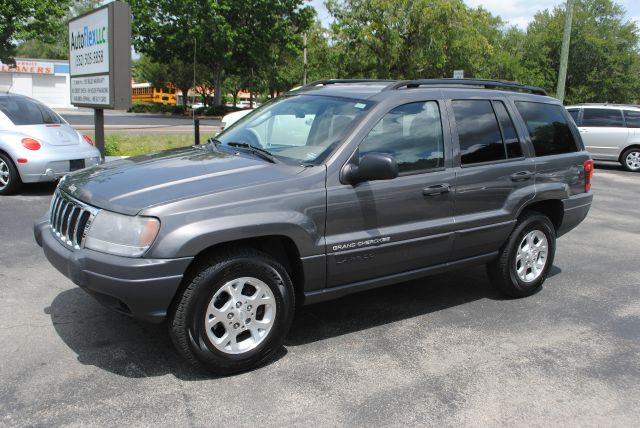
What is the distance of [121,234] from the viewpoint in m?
3.32

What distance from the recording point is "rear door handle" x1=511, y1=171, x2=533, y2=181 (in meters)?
4.90

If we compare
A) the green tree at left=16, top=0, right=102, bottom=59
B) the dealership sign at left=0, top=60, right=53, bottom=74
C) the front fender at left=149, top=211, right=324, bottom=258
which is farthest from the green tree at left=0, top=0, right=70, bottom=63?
the green tree at left=16, top=0, right=102, bottom=59

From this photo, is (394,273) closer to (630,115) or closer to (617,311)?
(617,311)

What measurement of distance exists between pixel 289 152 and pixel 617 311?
10.3 ft

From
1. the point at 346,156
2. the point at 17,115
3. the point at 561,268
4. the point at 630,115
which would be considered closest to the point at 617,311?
the point at 561,268

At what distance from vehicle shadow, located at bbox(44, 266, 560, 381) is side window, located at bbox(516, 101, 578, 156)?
140 centimetres

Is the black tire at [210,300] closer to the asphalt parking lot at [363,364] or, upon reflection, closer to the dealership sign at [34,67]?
the asphalt parking lot at [363,364]

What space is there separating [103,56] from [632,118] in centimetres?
1324

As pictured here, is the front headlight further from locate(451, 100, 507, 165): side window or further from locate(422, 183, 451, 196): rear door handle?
locate(451, 100, 507, 165): side window

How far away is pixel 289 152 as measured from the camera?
4.14 metres

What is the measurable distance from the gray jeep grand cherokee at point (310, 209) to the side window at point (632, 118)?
1210 cm

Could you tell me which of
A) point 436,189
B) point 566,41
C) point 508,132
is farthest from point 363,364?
point 566,41

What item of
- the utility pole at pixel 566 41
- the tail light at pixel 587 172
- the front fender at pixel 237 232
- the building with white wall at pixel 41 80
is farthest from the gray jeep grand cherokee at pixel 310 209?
the building with white wall at pixel 41 80

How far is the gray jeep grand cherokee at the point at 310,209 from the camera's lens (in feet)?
11.0
